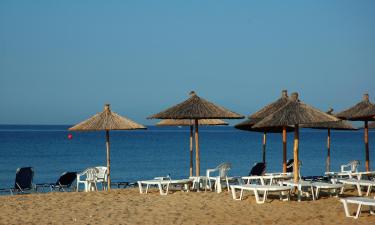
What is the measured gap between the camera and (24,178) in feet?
42.1

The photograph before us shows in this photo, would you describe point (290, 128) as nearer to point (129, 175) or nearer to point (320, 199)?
point (320, 199)

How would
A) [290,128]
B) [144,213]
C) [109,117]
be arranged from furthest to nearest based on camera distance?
[290,128] < [109,117] < [144,213]

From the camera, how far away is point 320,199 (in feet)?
36.7

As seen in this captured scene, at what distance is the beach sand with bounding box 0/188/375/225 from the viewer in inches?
357

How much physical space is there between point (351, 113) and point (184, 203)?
211 inches

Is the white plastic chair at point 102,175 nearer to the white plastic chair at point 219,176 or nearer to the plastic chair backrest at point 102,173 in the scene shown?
the plastic chair backrest at point 102,173

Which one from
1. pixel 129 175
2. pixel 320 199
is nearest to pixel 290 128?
pixel 320 199

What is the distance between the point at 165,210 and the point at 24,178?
13.3 feet

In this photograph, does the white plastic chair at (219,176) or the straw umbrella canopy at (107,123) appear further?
the straw umbrella canopy at (107,123)

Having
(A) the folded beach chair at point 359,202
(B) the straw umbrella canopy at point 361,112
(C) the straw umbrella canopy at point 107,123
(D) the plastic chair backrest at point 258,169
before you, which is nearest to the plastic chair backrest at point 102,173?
(C) the straw umbrella canopy at point 107,123

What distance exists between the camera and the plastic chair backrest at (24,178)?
12.7 metres

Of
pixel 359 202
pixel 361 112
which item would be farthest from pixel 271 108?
pixel 359 202

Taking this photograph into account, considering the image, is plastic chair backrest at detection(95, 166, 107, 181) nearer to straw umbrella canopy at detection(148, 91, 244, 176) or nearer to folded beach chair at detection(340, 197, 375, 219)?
straw umbrella canopy at detection(148, 91, 244, 176)

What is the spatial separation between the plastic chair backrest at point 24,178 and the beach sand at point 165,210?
44.5 inches
